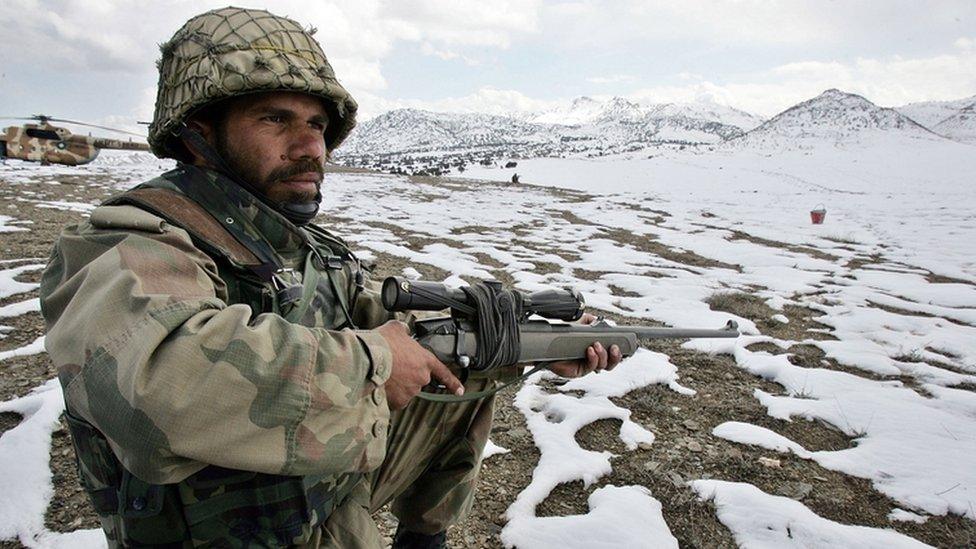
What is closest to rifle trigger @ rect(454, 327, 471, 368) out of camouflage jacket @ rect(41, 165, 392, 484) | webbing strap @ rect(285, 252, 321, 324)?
camouflage jacket @ rect(41, 165, 392, 484)

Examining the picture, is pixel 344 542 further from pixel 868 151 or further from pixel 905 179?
pixel 868 151

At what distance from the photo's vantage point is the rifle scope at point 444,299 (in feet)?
6.58

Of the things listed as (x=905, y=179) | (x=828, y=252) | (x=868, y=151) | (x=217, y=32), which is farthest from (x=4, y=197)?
(x=868, y=151)

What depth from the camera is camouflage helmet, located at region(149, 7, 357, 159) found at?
2.11 metres

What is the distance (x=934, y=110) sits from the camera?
79.8 meters

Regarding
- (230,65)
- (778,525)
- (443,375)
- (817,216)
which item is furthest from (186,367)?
(817,216)

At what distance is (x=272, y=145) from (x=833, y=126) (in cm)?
6820

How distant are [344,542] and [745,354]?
14.9 ft

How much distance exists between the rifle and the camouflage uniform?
41 cm

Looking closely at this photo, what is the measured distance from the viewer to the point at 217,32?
2227 mm

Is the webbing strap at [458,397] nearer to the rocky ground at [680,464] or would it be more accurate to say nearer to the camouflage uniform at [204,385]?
the camouflage uniform at [204,385]

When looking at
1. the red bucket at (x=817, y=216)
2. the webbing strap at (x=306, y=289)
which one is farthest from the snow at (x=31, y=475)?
the red bucket at (x=817, y=216)

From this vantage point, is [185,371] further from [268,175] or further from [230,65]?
[230,65]

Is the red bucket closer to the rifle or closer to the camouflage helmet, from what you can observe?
the rifle
